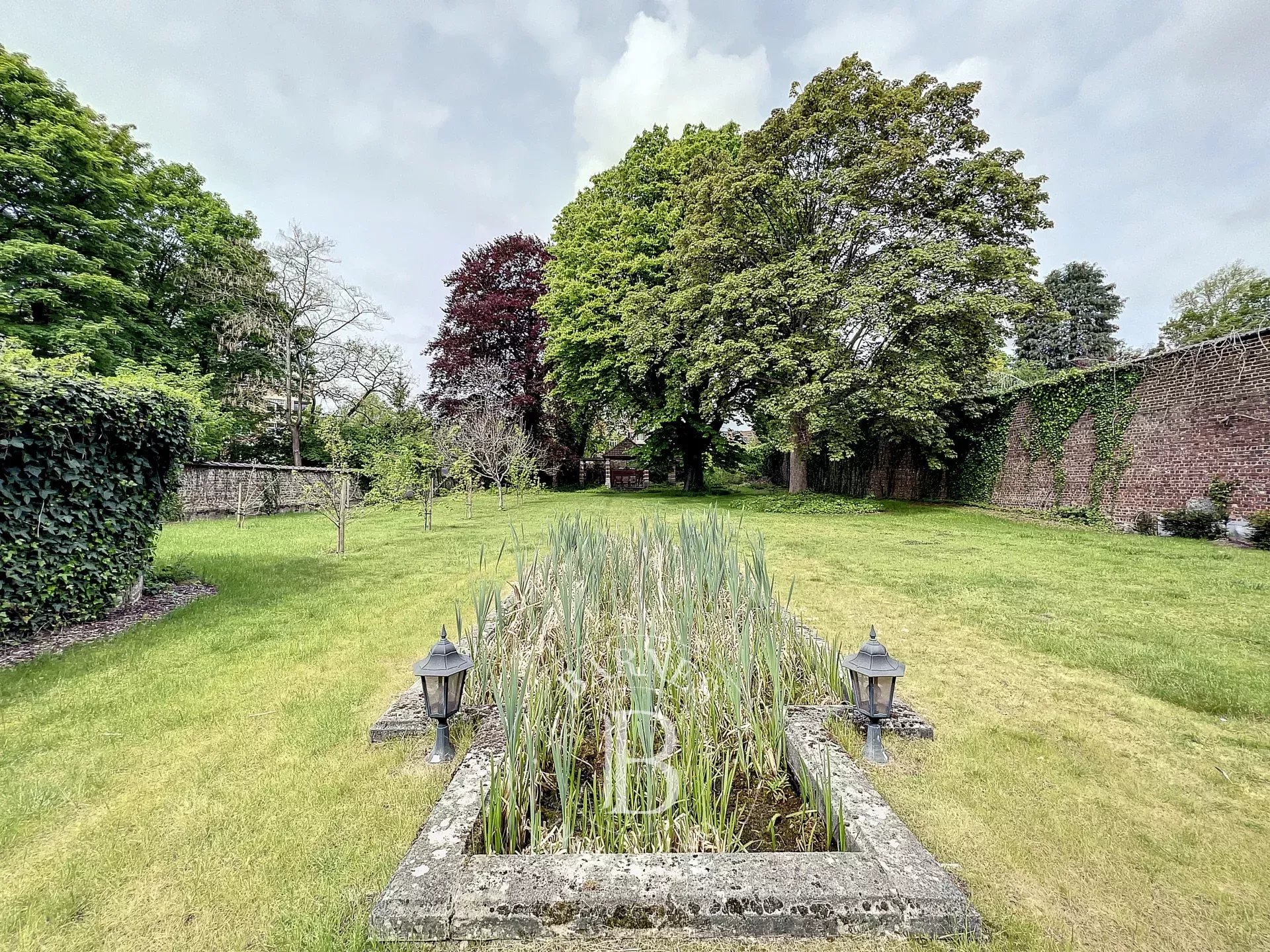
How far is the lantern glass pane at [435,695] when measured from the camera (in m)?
2.00

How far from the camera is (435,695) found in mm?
2012

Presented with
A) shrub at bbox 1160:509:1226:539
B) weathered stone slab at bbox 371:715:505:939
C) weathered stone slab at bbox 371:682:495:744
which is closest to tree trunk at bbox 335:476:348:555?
weathered stone slab at bbox 371:682:495:744

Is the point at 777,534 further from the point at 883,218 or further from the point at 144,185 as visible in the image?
the point at 144,185

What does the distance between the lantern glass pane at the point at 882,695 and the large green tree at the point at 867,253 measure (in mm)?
9670

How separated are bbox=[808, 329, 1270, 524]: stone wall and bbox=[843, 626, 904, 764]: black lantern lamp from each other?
9.07 metres

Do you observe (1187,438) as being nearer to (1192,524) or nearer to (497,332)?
(1192,524)

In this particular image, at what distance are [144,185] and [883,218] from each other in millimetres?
20131

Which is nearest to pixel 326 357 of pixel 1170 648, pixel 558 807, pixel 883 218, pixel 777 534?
pixel 777 534

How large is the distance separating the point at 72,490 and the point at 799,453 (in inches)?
515

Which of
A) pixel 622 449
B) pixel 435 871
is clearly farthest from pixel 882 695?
pixel 622 449


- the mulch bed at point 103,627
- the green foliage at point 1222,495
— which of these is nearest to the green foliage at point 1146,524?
the green foliage at point 1222,495

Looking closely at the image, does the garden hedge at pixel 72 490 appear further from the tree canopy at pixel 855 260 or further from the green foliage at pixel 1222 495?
the green foliage at pixel 1222 495

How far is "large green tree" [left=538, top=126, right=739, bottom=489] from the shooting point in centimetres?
1449

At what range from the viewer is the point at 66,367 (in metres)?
3.49
